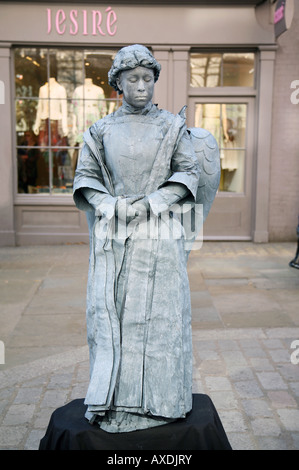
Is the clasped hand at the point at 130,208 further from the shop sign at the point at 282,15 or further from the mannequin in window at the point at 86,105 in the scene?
the mannequin in window at the point at 86,105

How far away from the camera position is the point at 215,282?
713 centimetres

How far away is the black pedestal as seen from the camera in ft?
8.48

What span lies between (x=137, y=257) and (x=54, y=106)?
309 inches

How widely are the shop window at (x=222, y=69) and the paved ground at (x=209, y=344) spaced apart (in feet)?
11.9

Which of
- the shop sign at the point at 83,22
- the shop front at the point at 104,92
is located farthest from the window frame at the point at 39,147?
the shop sign at the point at 83,22

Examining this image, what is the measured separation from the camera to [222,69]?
9906 millimetres

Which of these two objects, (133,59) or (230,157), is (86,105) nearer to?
(230,157)

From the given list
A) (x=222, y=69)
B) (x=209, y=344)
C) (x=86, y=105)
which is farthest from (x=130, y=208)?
(x=222, y=69)

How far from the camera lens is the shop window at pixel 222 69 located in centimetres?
986

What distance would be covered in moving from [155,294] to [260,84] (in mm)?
8028

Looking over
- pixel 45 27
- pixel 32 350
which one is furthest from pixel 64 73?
pixel 32 350

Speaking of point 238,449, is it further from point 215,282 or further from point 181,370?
point 215,282
